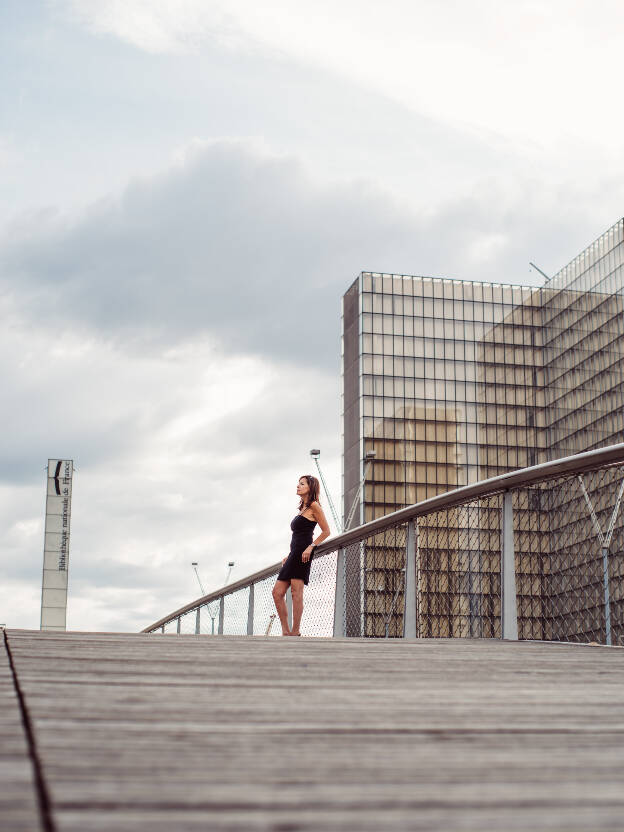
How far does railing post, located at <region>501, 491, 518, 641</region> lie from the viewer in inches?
266

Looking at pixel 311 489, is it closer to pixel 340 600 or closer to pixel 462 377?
pixel 340 600

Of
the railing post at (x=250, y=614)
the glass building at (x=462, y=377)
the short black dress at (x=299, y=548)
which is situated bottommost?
the railing post at (x=250, y=614)

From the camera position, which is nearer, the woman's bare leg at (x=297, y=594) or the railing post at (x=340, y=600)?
the woman's bare leg at (x=297, y=594)

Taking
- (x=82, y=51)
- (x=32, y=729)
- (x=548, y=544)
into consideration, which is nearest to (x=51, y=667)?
(x=32, y=729)

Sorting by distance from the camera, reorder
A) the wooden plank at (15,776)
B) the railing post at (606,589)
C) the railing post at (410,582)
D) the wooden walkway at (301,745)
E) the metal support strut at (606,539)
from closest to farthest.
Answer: the wooden plank at (15,776) < the wooden walkway at (301,745) < the railing post at (606,589) < the metal support strut at (606,539) < the railing post at (410,582)

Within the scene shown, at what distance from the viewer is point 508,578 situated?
6.77m

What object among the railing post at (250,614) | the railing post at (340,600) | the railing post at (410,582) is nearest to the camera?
the railing post at (410,582)

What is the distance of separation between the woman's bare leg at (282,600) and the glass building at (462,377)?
70535mm

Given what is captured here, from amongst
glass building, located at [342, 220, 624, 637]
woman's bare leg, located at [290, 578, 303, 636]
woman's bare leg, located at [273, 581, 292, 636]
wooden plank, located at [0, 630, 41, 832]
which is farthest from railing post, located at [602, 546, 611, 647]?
glass building, located at [342, 220, 624, 637]

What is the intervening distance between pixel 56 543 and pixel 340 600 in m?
16.9

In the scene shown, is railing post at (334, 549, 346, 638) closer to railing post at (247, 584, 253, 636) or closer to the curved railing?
the curved railing

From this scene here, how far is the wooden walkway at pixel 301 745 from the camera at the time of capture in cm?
179

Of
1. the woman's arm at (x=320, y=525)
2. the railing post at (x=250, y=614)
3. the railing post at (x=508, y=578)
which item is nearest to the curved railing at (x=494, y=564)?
the railing post at (x=508, y=578)

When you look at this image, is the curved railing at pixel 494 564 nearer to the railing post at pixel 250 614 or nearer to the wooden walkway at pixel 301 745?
the railing post at pixel 250 614
